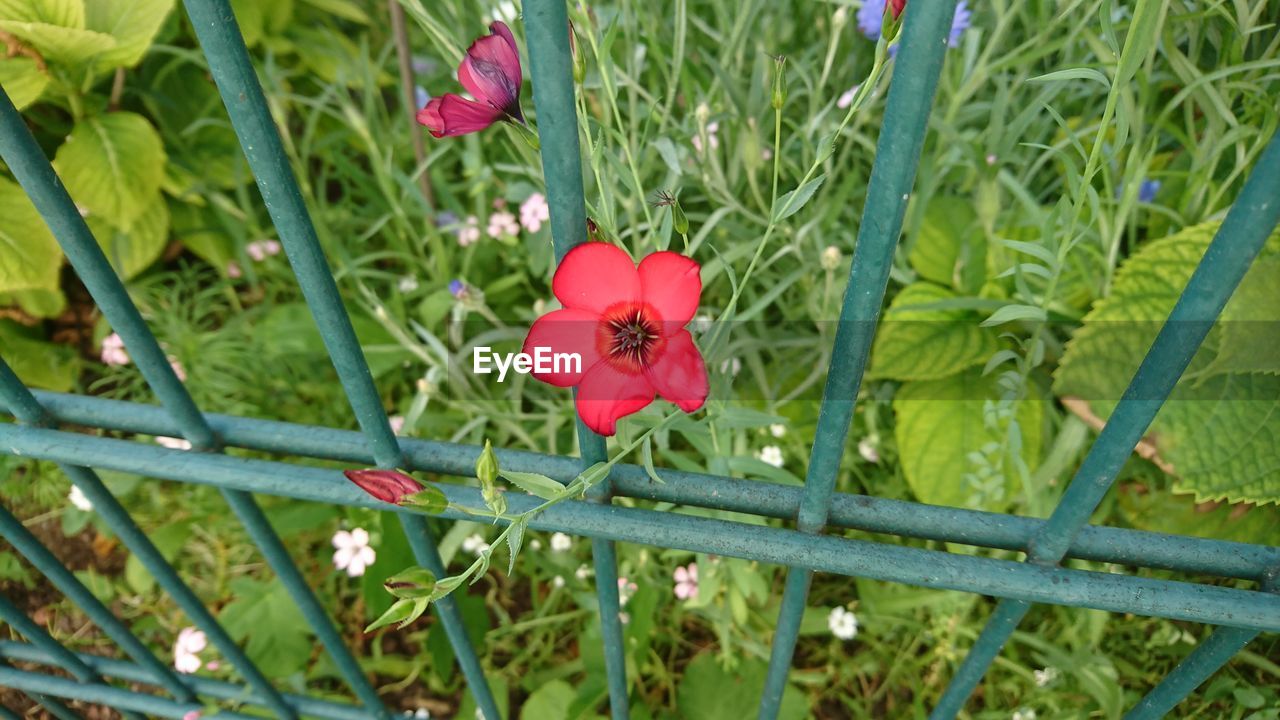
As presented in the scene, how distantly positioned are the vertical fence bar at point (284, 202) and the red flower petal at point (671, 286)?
187 millimetres

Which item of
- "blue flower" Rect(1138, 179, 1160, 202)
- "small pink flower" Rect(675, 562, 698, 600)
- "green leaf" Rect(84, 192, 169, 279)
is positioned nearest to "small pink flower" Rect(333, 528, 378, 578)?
"small pink flower" Rect(675, 562, 698, 600)

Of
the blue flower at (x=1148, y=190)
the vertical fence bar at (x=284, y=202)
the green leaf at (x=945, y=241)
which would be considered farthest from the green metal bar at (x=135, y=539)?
the blue flower at (x=1148, y=190)

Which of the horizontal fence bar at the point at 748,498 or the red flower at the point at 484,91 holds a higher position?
the red flower at the point at 484,91

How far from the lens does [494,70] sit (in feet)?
1.63

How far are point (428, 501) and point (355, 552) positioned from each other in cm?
72

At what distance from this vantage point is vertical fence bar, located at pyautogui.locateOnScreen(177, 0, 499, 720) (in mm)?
407

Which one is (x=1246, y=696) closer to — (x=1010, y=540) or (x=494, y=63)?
(x=1010, y=540)

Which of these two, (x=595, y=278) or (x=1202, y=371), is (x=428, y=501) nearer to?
(x=595, y=278)

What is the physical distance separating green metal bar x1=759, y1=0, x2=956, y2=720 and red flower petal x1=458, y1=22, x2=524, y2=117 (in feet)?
0.75

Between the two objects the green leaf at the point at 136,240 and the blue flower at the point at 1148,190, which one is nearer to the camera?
the blue flower at the point at 1148,190

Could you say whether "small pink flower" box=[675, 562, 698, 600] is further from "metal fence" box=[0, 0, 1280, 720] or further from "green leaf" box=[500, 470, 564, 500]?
"green leaf" box=[500, 470, 564, 500]

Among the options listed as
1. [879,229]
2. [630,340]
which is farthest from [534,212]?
[879,229]

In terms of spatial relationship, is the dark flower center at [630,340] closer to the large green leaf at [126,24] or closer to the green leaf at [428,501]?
the green leaf at [428,501]

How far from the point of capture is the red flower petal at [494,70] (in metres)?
0.49
